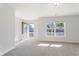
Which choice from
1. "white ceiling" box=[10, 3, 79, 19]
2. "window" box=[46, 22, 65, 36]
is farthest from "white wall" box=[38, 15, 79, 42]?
"white ceiling" box=[10, 3, 79, 19]

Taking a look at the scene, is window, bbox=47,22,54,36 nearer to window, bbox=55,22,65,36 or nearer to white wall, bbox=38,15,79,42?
window, bbox=55,22,65,36

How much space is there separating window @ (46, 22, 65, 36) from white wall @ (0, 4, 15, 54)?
482 centimetres

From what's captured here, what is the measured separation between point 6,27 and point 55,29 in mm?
5686

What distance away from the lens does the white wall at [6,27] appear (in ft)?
16.8

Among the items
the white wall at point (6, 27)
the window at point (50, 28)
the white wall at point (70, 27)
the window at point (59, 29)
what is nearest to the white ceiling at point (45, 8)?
the white wall at point (6, 27)

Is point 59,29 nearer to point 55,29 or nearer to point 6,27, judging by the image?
point 55,29

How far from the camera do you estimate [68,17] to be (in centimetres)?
988

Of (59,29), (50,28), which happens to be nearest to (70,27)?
(59,29)

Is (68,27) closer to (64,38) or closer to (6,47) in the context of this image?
(64,38)

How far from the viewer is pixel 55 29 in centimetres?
1053

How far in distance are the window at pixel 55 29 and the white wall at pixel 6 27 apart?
4.82m

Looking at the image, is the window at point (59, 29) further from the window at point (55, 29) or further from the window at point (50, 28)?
the window at point (50, 28)

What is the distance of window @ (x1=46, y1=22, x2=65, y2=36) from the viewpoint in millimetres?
10283

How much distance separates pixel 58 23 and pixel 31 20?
338 centimetres
